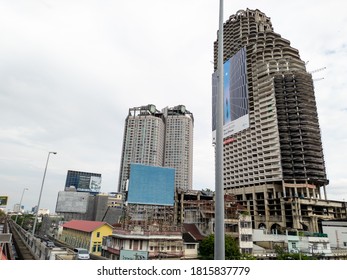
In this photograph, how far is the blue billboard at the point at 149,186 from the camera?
38281mm

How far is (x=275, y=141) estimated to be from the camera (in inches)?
3093

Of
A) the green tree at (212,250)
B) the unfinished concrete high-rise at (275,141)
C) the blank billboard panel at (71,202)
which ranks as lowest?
the green tree at (212,250)

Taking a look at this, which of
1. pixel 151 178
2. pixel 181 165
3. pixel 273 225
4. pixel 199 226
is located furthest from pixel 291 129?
pixel 181 165

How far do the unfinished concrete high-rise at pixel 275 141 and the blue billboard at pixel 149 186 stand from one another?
135ft

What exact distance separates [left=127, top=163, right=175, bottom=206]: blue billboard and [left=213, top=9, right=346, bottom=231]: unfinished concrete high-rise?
41.2 m

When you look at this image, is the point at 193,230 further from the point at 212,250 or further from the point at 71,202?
the point at 71,202

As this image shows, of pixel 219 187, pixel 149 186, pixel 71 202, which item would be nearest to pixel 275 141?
pixel 149 186

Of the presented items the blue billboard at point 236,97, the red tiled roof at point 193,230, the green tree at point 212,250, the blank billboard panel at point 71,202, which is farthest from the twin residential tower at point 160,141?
the green tree at point 212,250

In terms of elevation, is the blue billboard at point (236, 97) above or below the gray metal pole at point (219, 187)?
above

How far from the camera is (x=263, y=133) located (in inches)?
3260

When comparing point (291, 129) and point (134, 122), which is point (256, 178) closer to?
point (291, 129)

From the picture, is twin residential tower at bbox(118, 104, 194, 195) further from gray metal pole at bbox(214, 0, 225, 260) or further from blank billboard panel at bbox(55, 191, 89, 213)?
gray metal pole at bbox(214, 0, 225, 260)

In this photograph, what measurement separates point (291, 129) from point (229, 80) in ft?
129

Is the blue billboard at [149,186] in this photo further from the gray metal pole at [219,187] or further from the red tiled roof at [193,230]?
the gray metal pole at [219,187]
